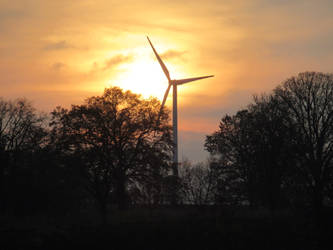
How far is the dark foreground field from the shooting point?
41.8m

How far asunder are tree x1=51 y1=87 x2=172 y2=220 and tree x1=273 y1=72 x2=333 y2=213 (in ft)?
43.5

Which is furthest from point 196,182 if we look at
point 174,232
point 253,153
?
point 174,232

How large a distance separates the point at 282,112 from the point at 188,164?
147 ft

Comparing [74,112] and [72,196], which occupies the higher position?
[74,112]

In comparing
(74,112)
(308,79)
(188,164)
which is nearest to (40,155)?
(74,112)

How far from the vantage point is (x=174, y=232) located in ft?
155

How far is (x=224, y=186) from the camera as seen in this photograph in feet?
202

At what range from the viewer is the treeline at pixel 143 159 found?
55.2 meters

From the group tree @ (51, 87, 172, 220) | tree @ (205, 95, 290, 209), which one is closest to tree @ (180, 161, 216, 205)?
tree @ (205, 95, 290, 209)

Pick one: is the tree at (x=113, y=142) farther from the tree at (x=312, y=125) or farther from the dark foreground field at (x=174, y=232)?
the tree at (x=312, y=125)

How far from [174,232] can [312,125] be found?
66.3 ft

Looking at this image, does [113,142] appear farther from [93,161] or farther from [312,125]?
[312,125]

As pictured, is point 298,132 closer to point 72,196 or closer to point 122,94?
point 122,94

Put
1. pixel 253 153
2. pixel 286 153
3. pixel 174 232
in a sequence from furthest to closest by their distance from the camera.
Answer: pixel 253 153, pixel 286 153, pixel 174 232
